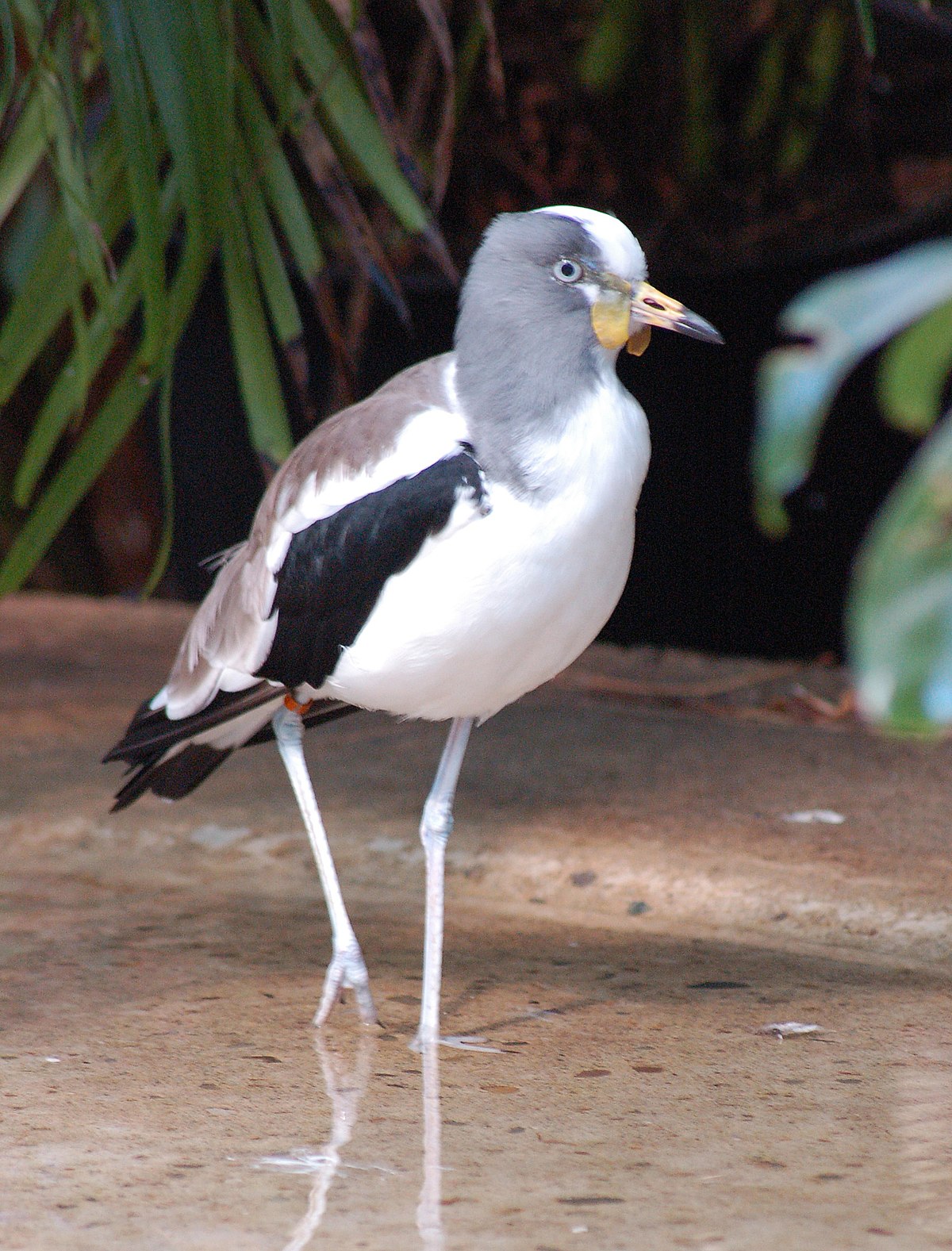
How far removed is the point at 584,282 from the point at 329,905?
93 cm

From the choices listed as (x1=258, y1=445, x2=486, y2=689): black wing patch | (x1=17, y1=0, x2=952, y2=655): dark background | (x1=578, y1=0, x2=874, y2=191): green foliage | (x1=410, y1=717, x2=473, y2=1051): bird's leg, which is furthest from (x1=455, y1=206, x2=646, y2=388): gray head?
(x1=578, y1=0, x2=874, y2=191): green foliage

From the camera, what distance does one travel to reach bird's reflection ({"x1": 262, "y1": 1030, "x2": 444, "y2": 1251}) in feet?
5.35

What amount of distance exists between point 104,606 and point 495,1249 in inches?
136

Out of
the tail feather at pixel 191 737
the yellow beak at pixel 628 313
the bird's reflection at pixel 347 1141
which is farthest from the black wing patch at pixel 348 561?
the bird's reflection at pixel 347 1141

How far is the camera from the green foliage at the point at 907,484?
552mm

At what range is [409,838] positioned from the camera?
Answer: 2.84m

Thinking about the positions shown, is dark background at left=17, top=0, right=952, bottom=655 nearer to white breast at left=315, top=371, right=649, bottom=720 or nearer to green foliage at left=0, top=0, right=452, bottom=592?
green foliage at left=0, top=0, right=452, bottom=592

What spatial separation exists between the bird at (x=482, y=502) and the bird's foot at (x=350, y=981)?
83 mm

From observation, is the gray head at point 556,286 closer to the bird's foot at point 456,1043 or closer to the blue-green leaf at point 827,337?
the bird's foot at point 456,1043

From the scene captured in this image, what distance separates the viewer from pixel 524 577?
1.94m

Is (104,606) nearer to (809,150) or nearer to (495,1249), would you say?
(809,150)

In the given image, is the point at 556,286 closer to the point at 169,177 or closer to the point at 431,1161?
the point at 431,1161

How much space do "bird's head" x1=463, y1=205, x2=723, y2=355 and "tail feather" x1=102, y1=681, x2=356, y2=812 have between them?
67 cm

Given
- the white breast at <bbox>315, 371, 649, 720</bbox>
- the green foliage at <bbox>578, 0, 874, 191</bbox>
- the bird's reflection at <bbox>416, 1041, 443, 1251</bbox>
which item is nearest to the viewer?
the bird's reflection at <bbox>416, 1041, 443, 1251</bbox>
